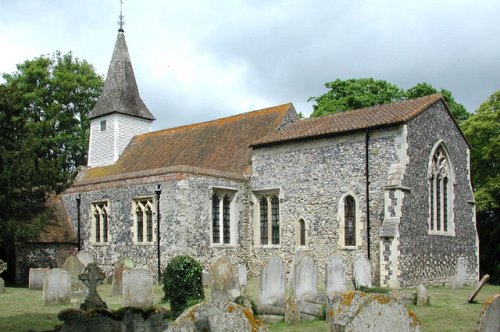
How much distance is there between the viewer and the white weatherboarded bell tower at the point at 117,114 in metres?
33.6

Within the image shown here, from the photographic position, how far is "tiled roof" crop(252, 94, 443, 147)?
67.4 ft

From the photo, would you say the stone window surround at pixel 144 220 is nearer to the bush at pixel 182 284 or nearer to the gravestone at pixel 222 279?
the bush at pixel 182 284

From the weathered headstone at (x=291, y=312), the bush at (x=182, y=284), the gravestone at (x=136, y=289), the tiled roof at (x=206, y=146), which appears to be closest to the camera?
the weathered headstone at (x=291, y=312)

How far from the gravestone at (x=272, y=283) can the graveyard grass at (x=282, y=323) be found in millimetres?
1280

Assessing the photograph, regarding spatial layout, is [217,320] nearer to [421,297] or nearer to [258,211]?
[421,297]

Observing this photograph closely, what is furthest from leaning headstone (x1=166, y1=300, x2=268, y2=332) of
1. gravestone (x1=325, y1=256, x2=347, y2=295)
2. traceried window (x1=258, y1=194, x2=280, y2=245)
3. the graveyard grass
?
traceried window (x1=258, y1=194, x2=280, y2=245)

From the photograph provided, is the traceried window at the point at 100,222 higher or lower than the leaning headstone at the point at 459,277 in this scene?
higher

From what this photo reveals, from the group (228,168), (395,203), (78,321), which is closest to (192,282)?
(78,321)

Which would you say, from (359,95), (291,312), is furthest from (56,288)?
(359,95)

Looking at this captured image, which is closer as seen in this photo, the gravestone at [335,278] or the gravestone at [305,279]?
the gravestone at [305,279]

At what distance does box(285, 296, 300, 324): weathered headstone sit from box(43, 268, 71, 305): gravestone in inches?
256

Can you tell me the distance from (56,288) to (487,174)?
22105 millimetres

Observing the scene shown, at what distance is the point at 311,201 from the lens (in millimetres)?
22266

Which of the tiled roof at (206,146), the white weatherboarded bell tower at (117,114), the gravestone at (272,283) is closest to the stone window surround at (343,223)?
the tiled roof at (206,146)
